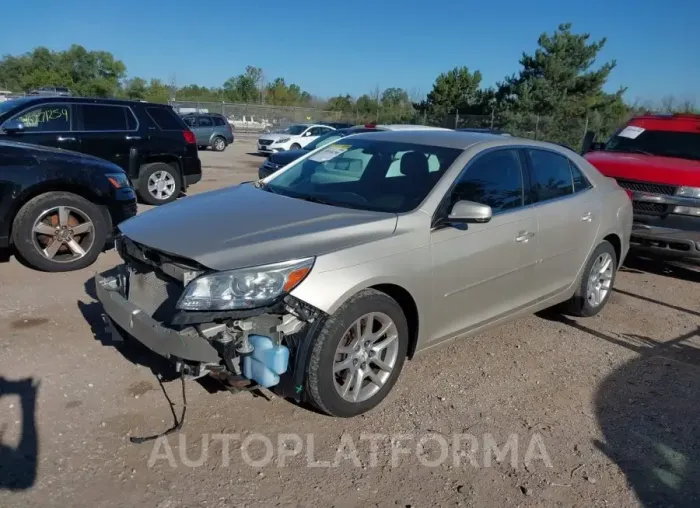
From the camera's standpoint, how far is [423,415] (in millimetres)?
3705

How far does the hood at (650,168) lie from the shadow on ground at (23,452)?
661 centimetres

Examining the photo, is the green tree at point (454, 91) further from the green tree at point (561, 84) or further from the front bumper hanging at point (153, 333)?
the front bumper hanging at point (153, 333)

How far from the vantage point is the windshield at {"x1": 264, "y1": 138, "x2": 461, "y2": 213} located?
4.08 metres

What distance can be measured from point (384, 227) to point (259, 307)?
954 millimetres

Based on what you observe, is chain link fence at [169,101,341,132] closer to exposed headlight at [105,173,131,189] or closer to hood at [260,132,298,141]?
hood at [260,132,298,141]

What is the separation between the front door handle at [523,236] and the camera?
4.41m

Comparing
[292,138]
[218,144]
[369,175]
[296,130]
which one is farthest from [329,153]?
[218,144]

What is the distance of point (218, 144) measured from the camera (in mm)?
26016

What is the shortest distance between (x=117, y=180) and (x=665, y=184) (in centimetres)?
606

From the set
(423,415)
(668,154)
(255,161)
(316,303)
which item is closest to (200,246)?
(316,303)

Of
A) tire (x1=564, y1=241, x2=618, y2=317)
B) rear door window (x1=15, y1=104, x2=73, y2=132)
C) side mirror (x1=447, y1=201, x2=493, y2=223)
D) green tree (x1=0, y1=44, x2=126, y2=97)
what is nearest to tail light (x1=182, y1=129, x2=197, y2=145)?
rear door window (x1=15, y1=104, x2=73, y2=132)

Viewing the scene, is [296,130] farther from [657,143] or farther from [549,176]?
[549,176]

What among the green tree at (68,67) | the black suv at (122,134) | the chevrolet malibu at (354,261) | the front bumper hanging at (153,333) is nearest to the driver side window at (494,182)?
the chevrolet malibu at (354,261)

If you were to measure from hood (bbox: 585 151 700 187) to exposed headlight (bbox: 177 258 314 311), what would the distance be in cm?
551
